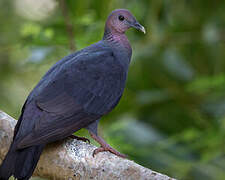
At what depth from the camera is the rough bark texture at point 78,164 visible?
2.53m

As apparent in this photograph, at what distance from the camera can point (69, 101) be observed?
308 centimetres

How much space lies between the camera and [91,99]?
10.5 ft

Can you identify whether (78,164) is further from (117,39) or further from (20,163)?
(117,39)

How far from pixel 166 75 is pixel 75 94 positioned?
2.54 m

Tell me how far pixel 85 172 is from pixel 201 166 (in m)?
2.51

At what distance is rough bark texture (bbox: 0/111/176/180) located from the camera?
2525 millimetres

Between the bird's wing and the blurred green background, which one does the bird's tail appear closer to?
the bird's wing

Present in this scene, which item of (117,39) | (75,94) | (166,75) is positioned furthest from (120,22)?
(166,75)

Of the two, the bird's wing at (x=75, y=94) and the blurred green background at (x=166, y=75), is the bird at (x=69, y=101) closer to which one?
the bird's wing at (x=75, y=94)

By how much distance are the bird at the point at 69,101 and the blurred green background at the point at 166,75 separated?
0.82 meters

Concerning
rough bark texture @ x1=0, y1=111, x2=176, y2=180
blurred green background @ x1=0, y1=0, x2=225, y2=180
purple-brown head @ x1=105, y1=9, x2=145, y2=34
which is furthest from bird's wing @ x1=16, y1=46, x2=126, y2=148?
blurred green background @ x1=0, y1=0, x2=225, y2=180

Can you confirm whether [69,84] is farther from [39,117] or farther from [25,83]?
[25,83]

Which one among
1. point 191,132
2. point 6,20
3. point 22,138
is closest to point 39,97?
point 22,138

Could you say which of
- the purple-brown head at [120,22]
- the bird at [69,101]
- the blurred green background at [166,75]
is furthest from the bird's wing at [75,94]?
the blurred green background at [166,75]
